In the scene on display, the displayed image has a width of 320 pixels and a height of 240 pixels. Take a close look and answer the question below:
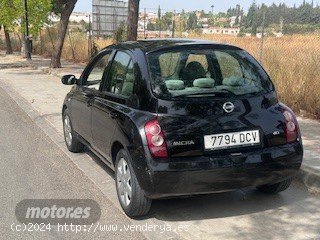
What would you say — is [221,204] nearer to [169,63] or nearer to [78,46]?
[169,63]

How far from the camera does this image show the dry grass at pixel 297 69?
27.3ft

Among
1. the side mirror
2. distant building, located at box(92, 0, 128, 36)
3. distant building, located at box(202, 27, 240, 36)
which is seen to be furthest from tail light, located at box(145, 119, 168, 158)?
distant building, located at box(92, 0, 128, 36)

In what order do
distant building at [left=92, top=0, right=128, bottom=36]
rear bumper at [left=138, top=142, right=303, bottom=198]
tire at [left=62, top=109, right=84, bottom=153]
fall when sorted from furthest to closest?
distant building at [left=92, top=0, right=128, bottom=36] < tire at [left=62, top=109, right=84, bottom=153] < rear bumper at [left=138, top=142, right=303, bottom=198]

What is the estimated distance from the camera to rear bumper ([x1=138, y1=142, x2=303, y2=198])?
151 inches

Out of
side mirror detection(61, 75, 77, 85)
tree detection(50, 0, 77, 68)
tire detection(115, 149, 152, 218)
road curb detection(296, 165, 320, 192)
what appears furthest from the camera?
tree detection(50, 0, 77, 68)

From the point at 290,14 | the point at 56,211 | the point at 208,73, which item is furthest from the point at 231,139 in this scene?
the point at 290,14

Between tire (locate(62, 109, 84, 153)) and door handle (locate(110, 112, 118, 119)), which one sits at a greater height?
door handle (locate(110, 112, 118, 119))

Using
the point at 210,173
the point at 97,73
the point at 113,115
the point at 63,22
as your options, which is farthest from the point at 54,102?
the point at 63,22

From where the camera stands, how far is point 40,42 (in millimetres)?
33438

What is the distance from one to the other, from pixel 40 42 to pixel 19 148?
1107 inches

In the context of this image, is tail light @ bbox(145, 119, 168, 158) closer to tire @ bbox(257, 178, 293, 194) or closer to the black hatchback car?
the black hatchback car

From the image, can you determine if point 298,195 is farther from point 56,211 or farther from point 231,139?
point 56,211

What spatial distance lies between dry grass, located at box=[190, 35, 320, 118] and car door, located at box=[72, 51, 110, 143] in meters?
4.43

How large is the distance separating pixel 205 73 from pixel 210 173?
1321mm
